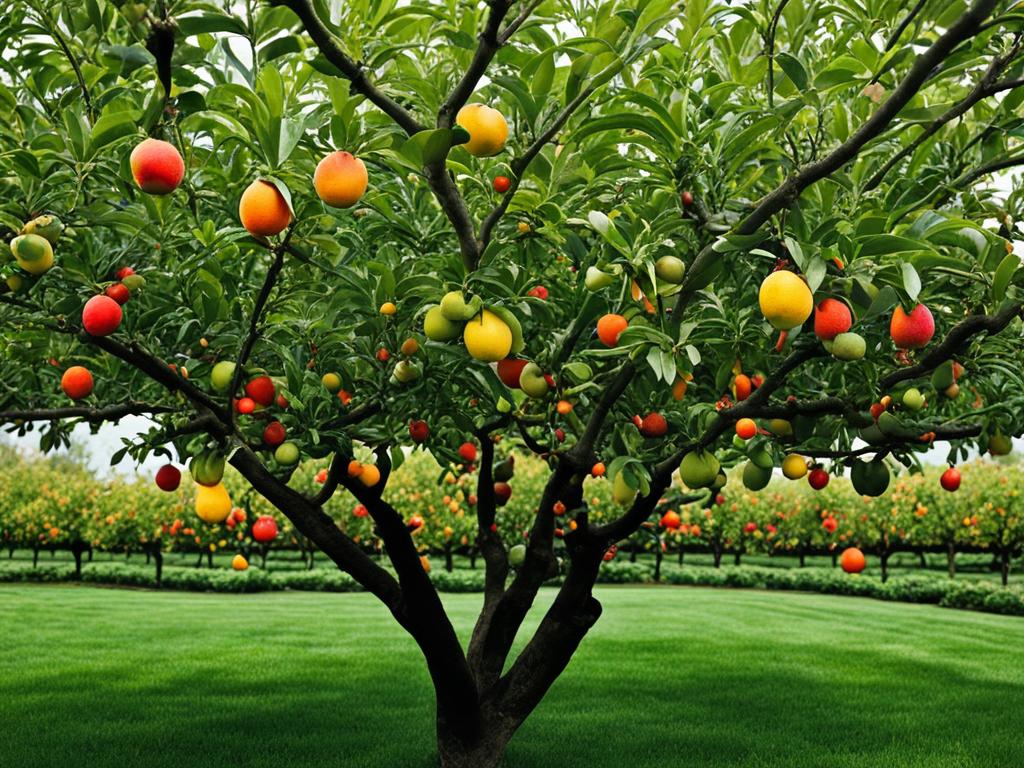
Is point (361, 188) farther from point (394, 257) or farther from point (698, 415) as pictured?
point (698, 415)

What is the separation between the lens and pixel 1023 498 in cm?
2198

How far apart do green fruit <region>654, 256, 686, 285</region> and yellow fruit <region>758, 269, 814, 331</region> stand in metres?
0.43

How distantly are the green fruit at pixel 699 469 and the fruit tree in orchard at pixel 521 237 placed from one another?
0.01 meters

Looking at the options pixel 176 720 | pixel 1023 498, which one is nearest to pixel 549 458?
pixel 176 720

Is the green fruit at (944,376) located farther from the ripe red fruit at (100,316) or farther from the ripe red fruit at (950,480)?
the ripe red fruit at (100,316)

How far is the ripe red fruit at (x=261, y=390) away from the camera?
350 cm

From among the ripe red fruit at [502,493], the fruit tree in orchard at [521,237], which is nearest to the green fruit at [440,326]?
the fruit tree in orchard at [521,237]

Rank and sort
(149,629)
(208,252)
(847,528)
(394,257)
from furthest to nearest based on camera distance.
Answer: (847,528) < (149,629) < (394,257) < (208,252)

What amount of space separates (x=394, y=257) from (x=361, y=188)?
1616mm

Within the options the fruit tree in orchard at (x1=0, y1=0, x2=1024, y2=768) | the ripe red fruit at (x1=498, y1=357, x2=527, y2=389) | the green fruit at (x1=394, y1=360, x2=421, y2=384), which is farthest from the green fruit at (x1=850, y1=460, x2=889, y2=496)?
the green fruit at (x1=394, y1=360, x2=421, y2=384)

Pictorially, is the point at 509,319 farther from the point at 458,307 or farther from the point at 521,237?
the point at 521,237

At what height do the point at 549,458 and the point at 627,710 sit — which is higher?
the point at 549,458

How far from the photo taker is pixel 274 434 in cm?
358

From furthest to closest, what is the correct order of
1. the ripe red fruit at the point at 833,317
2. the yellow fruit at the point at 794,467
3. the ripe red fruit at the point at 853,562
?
the ripe red fruit at the point at 853,562
the yellow fruit at the point at 794,467
the ripe red fruit at the point at 833,317
